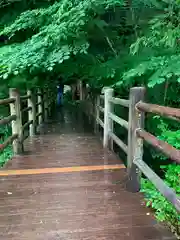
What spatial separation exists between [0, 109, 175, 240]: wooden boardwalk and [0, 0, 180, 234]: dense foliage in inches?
21.9

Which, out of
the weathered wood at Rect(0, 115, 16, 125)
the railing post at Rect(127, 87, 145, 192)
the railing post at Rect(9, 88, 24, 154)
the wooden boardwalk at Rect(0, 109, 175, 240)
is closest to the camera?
the wooden boardwalk at Rect(0, 109, 175, 240)

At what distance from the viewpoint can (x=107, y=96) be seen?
18.0ft

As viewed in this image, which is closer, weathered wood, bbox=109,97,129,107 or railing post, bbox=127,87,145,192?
railing post, bbox=127,87,145,192

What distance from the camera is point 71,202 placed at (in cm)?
312

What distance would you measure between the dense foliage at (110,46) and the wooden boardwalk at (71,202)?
56 centimetres

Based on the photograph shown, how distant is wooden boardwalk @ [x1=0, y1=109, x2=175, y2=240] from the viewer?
2.52 m

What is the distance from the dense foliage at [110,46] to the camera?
465cm

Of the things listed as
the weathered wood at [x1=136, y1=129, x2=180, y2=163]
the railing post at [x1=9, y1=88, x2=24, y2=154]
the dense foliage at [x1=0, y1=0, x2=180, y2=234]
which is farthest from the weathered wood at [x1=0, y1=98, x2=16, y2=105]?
the weathered wood at [x1=136, y1=129, x2=180, y2=163]

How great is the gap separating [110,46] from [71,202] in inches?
181

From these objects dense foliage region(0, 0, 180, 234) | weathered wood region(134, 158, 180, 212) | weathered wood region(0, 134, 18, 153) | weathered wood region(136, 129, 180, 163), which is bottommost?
weathered wood region(0, 134, 18, 153)

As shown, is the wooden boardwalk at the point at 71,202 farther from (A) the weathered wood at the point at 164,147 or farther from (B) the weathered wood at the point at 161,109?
(B) the weathered wood at the point at 161,109

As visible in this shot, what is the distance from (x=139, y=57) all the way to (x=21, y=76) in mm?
3408

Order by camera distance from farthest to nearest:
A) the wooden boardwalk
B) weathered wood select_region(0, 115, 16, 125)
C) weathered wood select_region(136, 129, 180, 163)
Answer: weathered wood select_region(0, 115, 16, 125)
the wooden boardwalk
weathered wood select_region(136, 129, 180, 163)

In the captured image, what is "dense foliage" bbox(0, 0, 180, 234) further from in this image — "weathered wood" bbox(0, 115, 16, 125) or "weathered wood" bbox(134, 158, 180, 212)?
"weathered wood" bbox(0, 115, 16, 125)
